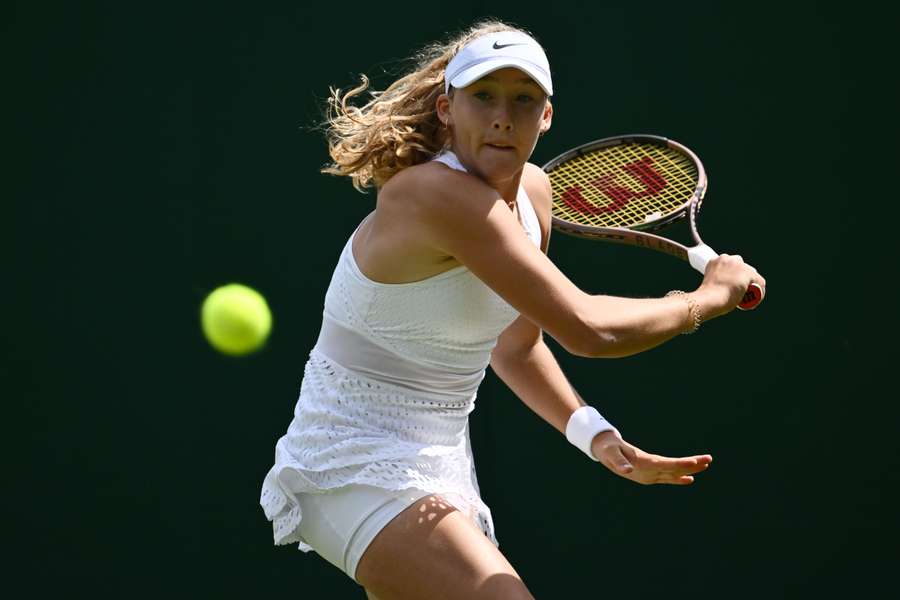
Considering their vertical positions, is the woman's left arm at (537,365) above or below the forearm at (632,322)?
below

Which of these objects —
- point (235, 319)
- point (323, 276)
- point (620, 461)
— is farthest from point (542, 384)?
point (235, 319)

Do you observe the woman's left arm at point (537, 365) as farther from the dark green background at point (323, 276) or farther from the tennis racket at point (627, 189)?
the dark green background at point (323, 276)

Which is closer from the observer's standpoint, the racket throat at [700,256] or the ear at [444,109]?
the ear at [444,109]

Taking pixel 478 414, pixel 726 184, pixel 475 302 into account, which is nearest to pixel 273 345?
pixel 478 414

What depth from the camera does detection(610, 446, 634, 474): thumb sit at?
97.0 inches

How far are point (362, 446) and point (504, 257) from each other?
0.41m

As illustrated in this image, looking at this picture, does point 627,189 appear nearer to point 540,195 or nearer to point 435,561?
point 540,195

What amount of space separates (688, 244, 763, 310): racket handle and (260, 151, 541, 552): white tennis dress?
0.39 m

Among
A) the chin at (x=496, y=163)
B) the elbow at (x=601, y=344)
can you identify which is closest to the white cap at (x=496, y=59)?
the chin at (x=496, y=163)

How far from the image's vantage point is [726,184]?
12.3 feet

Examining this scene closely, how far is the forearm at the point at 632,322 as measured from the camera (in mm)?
2299

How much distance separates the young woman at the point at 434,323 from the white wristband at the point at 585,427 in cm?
8

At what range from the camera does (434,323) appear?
2393mm

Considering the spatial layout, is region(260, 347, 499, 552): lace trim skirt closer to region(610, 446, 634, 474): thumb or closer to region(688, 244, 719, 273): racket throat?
region(610, 446, 634, 474): thumb
